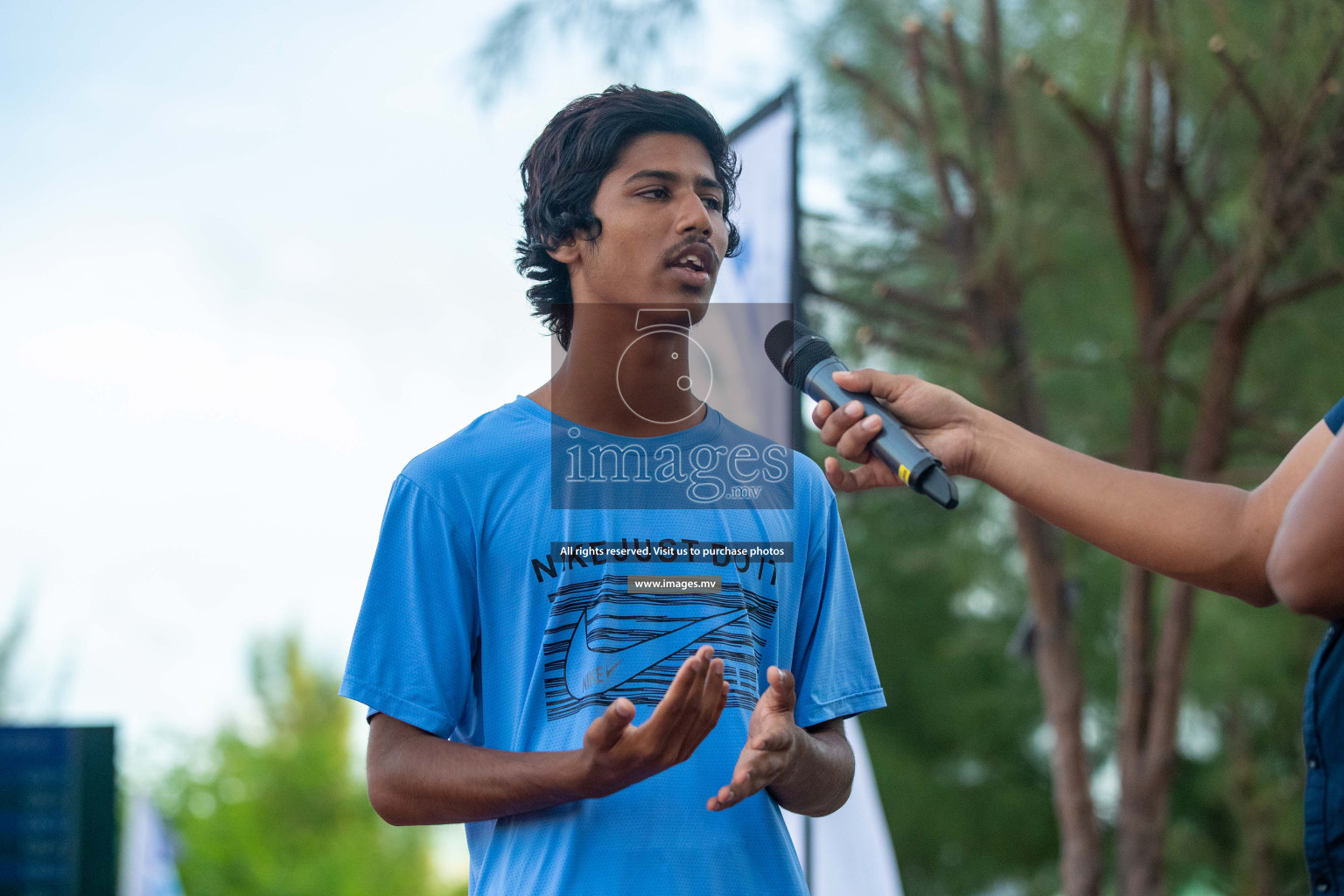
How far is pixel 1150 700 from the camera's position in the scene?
575 centimetres

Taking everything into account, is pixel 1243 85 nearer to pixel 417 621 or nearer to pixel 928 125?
pixel 928 125

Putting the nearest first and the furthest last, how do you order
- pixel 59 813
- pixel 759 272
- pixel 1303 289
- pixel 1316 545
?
pixel 1316 545
pixel 759 272
pixel 59 813
pixel 1303 289

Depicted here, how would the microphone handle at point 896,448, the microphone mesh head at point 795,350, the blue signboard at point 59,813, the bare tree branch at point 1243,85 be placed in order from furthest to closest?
the blue signboard at point 59,813, the bare tree branch at point 1243,85, the microphone mesh head at point 795,350, the microphone handle at point 896,448

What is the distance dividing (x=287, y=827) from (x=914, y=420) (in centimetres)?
3487

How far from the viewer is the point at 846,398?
1616mm

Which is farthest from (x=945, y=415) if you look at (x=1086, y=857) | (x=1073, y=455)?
(x=1086, y=857)

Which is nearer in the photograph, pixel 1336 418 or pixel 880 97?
pixel 1336 418

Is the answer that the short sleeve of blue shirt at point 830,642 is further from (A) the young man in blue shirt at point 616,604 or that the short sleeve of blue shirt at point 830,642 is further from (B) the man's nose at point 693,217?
(B) the man's nose at point 693,217

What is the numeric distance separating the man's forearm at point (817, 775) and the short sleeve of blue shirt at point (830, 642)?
47mm

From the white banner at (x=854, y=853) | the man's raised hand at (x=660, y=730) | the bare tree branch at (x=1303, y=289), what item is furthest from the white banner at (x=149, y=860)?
the man's raised hand at (x=660, y=730)

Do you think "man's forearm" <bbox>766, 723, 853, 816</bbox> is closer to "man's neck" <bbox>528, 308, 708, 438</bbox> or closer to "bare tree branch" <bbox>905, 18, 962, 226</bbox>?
"man's neck" <bbox>528, 308, 708, 438</bbox>

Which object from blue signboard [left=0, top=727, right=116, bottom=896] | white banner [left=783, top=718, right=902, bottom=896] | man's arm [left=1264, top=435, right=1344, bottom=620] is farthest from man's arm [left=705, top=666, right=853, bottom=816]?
blue signboard [left=0, top=727, right=116, bottom=896]

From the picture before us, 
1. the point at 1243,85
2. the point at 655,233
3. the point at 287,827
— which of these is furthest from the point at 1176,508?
the point at 287,827

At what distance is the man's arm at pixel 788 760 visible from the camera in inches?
54.9
